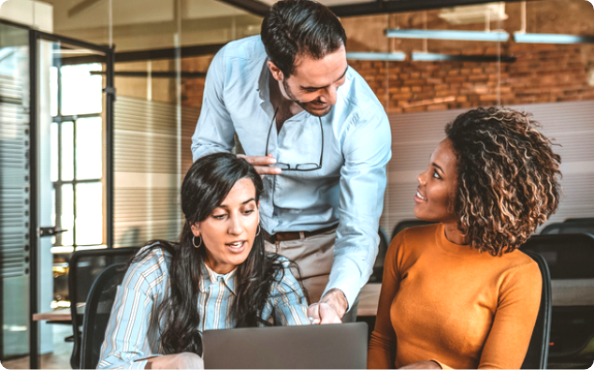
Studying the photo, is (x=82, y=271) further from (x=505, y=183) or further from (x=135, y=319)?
(x=505, y=183)

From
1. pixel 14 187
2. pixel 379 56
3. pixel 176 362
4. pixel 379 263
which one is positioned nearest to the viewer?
pixel 176 362

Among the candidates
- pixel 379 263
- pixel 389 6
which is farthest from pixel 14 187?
pixel 389 6

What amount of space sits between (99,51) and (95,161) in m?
0.90

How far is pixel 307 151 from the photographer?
183cm

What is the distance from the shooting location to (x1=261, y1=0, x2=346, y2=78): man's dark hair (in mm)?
1495

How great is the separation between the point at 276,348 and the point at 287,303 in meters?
0.72

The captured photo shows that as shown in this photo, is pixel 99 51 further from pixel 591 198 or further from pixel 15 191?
pixel 591 198

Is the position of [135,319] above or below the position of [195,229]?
below

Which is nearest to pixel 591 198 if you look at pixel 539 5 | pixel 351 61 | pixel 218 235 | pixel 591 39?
pixel 591 39

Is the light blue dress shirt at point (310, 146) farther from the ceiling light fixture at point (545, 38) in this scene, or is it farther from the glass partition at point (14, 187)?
the ceiling light fixture at point (545, 38)

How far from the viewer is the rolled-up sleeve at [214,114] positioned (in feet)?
6.26

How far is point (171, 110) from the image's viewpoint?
512 cm

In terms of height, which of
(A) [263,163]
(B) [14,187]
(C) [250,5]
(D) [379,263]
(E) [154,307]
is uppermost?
(C) [250,5]

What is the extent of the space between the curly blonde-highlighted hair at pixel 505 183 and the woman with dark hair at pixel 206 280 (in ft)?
1.81
